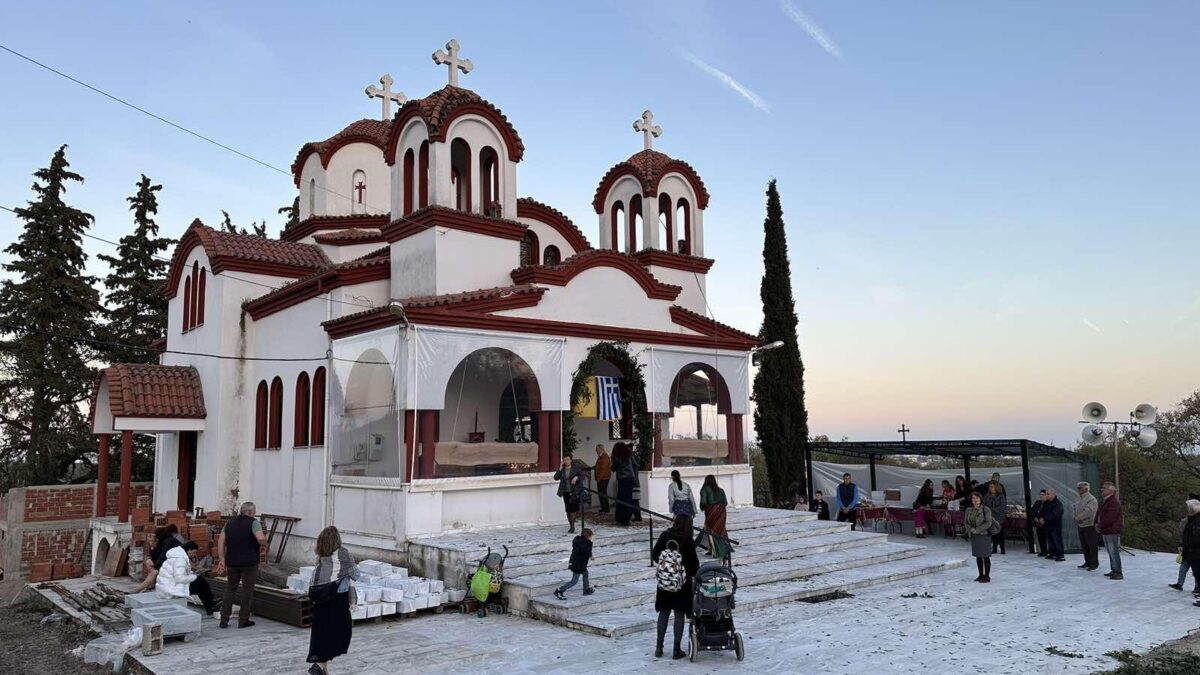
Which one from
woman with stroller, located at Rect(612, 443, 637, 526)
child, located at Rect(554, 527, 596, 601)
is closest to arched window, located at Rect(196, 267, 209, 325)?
woman with stroller, located at Rect(612, 443, 637, 526)

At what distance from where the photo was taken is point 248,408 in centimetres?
1872

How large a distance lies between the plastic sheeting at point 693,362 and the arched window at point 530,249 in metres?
4.84

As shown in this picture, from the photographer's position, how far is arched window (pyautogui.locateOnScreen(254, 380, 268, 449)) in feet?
60.1

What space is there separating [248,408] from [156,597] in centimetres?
830

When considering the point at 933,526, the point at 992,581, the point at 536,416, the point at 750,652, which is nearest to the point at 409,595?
the point at 750,652

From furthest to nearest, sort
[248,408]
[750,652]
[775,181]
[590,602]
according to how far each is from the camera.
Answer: [775,181]
[248,408]
[590,602]
[750,652]

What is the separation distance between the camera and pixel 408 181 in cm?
1642

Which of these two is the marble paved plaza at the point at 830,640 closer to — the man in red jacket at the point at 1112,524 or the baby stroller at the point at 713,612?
Result: the baby stroller at the point at 713,612

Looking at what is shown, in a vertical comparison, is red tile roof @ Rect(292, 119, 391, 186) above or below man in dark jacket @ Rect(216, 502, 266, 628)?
above

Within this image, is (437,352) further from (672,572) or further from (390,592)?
(672,572)

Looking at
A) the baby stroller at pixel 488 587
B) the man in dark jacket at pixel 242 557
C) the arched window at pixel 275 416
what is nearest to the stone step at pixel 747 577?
the baby stroller at pixel 488 587

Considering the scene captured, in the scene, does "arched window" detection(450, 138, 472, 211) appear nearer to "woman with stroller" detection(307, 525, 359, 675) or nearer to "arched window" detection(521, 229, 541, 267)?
"arched window" detection(521, 229, 541, 267)

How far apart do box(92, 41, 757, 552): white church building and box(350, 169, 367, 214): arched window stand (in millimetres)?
268

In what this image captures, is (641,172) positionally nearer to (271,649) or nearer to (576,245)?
(576,245)
